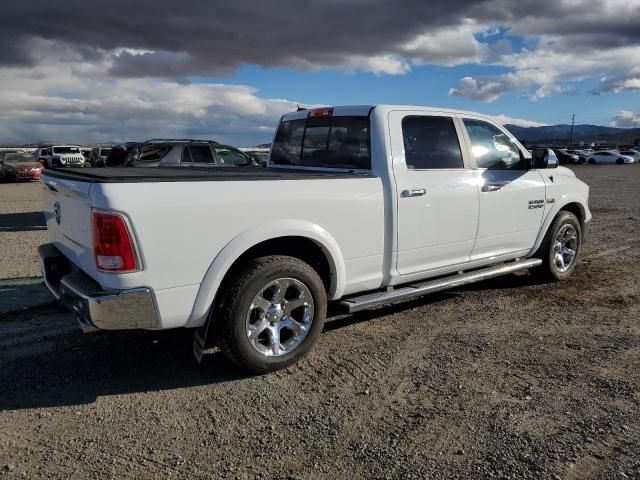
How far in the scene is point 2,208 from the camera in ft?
52.0

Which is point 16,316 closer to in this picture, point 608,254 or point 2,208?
point 608,254

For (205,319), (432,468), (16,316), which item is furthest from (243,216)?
(16,316)

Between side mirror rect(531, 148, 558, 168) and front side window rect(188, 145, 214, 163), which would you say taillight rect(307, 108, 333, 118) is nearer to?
side mirror rect(531, 148, 558, 168)

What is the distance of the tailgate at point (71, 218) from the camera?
352cm

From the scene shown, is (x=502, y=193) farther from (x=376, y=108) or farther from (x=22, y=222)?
(x=22, y=222)

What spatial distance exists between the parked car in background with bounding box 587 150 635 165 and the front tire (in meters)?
59.2

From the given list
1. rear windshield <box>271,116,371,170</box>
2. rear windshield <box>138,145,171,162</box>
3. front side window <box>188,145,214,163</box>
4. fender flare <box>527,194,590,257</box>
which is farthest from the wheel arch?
rear windshield <box>138,145,171,162</box>

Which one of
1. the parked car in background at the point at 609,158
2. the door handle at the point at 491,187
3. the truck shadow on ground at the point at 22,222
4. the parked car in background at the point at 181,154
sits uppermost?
the parked car in background at the point at 181,154

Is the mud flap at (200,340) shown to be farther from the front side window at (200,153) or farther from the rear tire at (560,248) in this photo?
the front side window at (200,153)

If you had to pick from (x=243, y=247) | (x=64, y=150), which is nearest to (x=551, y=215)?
(x=243, y=247)

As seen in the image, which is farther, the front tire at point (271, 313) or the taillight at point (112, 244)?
the front tire at point (271, 313)

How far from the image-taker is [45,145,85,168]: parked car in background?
1326 inches

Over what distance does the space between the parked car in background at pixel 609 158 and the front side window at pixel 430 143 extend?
188ft

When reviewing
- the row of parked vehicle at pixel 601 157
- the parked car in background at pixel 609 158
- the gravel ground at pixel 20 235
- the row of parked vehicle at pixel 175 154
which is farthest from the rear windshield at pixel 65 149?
the parked car in background at pixel 609 158
